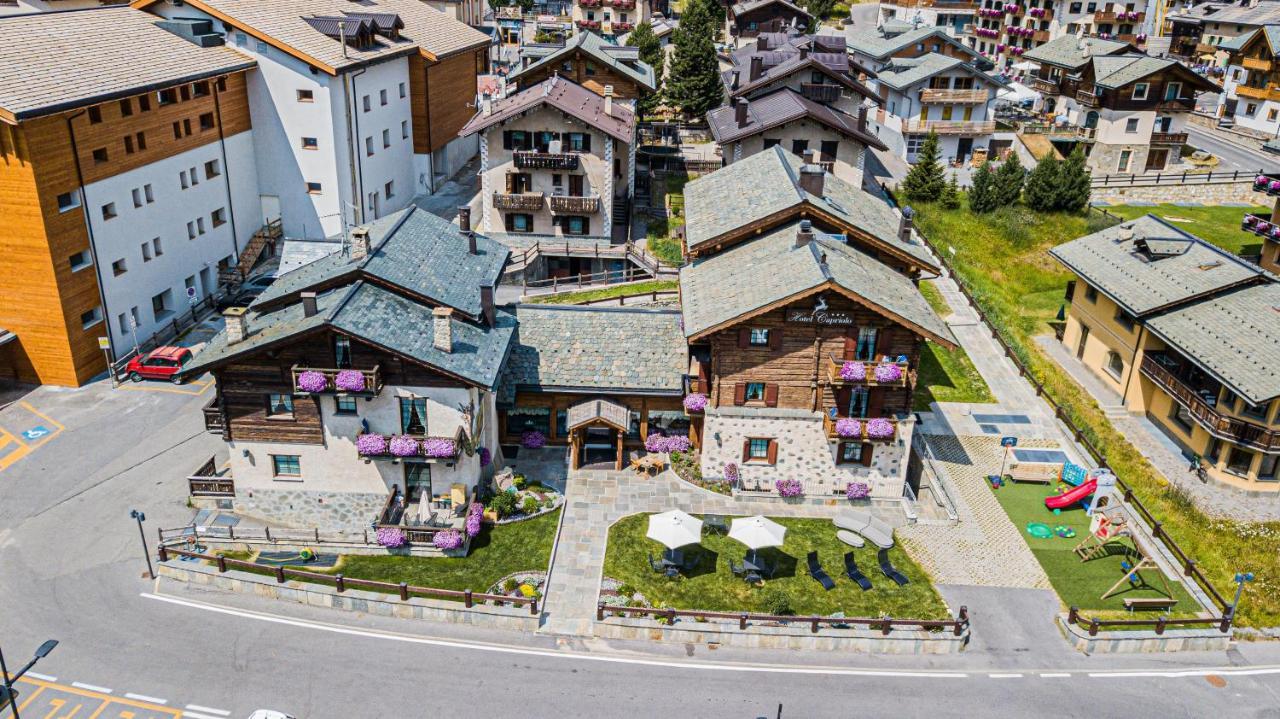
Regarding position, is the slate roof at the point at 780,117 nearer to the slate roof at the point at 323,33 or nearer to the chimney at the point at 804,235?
the slate roof at the point at 323,33

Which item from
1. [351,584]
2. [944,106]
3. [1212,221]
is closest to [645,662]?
[351,584]

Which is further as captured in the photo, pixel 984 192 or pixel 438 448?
pixel 984 192

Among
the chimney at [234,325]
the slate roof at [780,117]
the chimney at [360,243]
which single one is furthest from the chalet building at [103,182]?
the slate roof at [780,117]

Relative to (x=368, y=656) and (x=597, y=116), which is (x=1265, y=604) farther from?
(x=597, y=116)

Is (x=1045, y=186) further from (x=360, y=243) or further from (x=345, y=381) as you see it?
(x=345, y=381)

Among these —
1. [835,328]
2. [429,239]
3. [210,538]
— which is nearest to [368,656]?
[210,538]

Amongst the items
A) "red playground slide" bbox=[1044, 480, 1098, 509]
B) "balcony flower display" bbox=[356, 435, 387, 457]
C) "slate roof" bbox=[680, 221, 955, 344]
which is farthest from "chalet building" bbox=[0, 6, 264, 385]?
"red playground slide" bbox=[1044, 480, 1098, 509]
